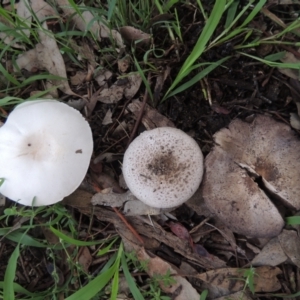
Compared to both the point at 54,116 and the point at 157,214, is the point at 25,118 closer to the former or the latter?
the point at 54,116

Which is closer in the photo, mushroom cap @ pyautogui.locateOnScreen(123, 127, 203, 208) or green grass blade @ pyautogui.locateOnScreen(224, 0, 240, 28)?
mushroom cap @ pyautogui.locateOnScreen(123, 127, 203, 208)

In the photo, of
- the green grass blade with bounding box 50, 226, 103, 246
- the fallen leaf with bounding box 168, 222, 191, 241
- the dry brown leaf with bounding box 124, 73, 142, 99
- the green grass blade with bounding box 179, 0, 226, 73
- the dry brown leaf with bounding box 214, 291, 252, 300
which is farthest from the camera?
the dry brown leaf with bounding box 124, 73, 142, 99

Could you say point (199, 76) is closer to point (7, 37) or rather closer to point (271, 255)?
point (271, 255)

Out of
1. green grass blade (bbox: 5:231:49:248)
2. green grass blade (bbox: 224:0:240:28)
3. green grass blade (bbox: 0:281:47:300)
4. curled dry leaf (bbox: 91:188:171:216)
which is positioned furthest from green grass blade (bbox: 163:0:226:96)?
green grass blade (bbox: 0:281:47:300)

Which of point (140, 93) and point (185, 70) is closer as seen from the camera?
point (185, 70)

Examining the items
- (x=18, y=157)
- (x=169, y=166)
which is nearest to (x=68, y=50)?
(x=18, y=157)

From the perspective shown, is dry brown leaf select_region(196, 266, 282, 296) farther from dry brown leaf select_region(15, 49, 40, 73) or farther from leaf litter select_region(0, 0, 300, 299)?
dry brown leaf select_region(15, 49, 40, 73)

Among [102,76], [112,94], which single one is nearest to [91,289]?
[112,94]
